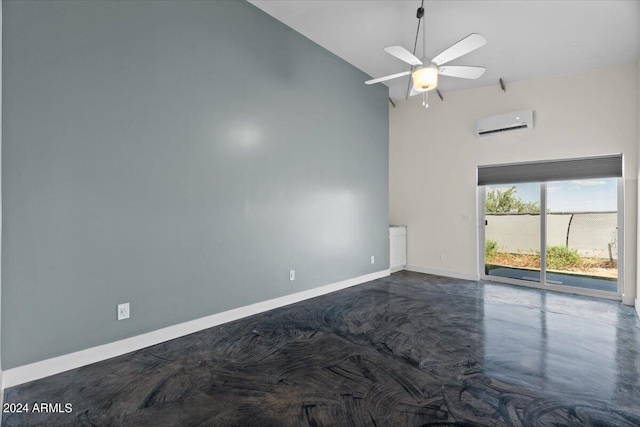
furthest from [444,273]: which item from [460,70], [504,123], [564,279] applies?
[460,70]

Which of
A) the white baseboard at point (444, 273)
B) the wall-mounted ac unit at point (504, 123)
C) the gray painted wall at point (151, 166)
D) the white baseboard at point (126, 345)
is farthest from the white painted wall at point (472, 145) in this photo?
the white baseboard at point (126, 345)

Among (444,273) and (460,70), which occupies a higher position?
(460,70)

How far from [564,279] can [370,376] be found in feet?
14.3

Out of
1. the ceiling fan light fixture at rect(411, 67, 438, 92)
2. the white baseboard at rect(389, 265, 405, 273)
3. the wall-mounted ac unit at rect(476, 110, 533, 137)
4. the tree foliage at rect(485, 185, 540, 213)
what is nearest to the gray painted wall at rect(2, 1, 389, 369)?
the ceiling fan light fixture at rect(411, 67, 438, 92)

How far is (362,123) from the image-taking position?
17.0ft

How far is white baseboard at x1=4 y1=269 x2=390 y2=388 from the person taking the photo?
2119 mm

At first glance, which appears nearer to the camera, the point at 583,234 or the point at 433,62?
the point at 433,62

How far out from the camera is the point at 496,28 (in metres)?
3.64

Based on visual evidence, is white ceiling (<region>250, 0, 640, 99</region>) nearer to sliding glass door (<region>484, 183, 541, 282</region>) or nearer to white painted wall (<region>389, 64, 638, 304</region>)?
white painted wall (<region>389, 64, 638, 304</region>)

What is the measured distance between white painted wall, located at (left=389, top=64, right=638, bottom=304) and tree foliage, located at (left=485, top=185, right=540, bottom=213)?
322mm

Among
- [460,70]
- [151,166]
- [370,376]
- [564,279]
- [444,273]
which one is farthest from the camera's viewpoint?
[444,273]

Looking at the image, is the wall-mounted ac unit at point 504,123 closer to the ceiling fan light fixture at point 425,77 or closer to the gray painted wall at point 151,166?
the ceiling fan light fixture at point 425,77

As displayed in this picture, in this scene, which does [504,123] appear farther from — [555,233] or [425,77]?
[425,77]

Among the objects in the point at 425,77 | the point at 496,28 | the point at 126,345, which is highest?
the point at 496,28
